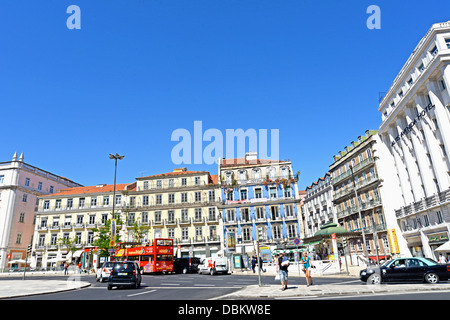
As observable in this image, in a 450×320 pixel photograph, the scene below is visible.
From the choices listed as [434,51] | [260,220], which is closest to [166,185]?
[260,220]

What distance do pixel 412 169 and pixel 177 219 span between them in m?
36.5

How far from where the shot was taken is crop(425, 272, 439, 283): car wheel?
46.5ft

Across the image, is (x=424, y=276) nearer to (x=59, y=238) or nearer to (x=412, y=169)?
(x=412, y=169)

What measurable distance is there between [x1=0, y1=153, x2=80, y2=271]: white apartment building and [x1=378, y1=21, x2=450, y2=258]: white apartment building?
60513 millimetres

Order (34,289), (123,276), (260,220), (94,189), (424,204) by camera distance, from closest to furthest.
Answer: (123,276)
(34,289)
(424,204)
(260,220)
(94,189)

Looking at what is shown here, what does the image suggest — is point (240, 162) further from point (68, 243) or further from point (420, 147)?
point (68, 243)

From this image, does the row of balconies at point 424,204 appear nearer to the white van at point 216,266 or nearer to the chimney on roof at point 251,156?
the white van at point 216,266

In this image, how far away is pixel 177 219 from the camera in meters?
54.3

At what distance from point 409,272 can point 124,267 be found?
14.3 metres

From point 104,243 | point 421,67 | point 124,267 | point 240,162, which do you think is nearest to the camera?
point 124,267

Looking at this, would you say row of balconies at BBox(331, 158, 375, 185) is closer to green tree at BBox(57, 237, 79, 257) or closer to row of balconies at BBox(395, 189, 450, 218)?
row of balconies at BBox(395, 189, 450, 218)

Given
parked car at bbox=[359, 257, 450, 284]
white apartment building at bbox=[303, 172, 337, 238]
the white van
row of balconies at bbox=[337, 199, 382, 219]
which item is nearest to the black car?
parked car at bbox=[359, 257, 450, 284]

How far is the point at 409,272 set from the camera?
1471cm
